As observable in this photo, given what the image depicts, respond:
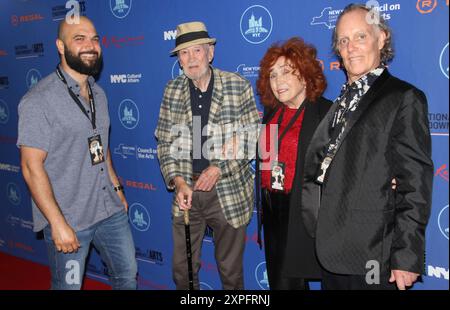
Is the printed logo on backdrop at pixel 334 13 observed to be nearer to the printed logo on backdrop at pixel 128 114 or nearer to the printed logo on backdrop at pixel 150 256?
the printed logo on backdrop at pixel 128 114

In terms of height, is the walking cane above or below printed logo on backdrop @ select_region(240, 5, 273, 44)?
below

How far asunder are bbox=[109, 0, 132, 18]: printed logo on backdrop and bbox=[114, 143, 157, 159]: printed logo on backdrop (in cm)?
125

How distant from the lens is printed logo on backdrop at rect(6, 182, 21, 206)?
502 cm

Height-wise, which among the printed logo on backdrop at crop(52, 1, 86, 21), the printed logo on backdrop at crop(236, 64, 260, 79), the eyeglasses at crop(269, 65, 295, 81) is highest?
the printed logo on backdrop at crop(52, 1, 86, 21)

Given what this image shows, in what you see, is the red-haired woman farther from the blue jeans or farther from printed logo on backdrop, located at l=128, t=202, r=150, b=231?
printed logo on backdrop, located at l=128, t=202, r=150, b=231

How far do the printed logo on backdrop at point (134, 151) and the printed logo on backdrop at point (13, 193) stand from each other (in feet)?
5.99

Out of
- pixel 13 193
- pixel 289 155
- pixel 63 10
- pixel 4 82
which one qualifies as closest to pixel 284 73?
pixel 289 155

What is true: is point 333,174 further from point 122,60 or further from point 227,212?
point 122,60

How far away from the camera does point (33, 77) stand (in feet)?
14.8

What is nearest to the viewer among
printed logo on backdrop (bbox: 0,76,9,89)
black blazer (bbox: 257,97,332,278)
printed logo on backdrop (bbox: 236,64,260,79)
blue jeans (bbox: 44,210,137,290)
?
black blazer (bbox: 257,97,332,278)

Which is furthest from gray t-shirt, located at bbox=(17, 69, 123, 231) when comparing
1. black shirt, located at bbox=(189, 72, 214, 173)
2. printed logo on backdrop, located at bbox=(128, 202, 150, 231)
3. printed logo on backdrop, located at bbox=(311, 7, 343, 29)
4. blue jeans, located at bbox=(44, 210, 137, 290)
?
printed logo on backdrop, located at bbox=(311, 7, 343, 29)

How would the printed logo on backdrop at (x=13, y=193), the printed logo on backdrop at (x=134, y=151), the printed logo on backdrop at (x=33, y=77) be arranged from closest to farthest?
the printed logo on backdrop at (x=134, y=151) < the printed logo on backdrop at (x=33, y=77) < the printed logo on backdrop at (x=13, y=193)

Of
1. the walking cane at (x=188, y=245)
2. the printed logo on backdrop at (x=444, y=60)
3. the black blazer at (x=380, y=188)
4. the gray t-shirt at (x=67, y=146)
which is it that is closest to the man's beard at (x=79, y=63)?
the gray t-shirt at (x=67, y=146)

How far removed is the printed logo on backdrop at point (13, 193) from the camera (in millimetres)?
5016
